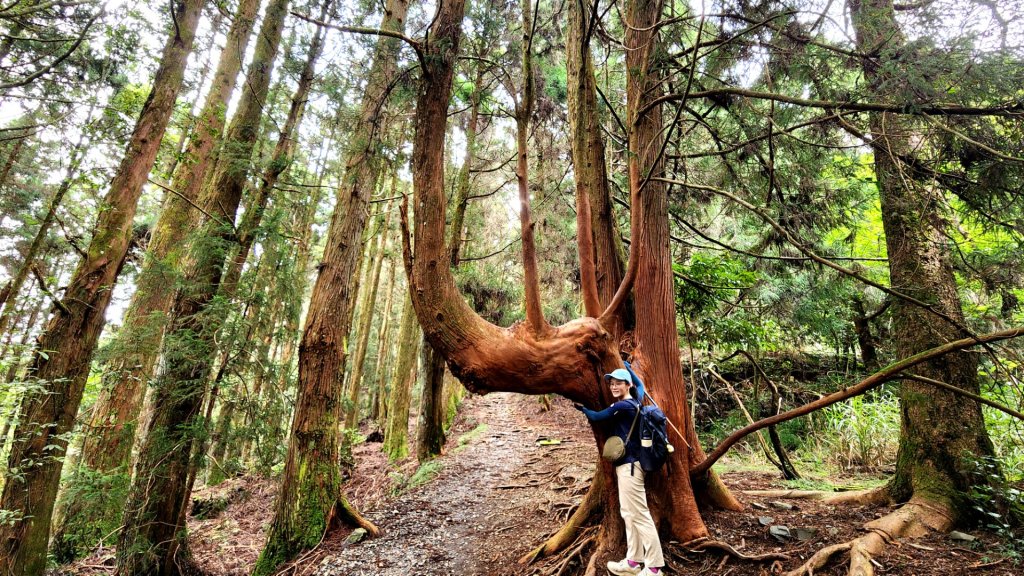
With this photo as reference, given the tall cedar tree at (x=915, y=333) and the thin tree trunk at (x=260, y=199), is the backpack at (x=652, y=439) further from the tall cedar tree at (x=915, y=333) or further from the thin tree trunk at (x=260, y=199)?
the thin tree trunk at (x=260, y=199)

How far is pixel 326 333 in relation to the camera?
5.14 meters

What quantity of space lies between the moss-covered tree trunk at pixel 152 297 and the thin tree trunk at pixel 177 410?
A: 303mm

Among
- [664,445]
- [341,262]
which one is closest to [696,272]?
[664,445]

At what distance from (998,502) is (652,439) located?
2.92m

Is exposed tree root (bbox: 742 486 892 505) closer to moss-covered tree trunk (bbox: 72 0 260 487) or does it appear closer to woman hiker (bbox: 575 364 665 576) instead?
woman hiker (bbox: 575 364 665 576)

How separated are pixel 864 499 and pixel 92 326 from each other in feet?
26.3

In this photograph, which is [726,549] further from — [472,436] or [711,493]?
[472,436]

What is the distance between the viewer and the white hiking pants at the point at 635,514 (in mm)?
3461

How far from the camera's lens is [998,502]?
337 centimetres

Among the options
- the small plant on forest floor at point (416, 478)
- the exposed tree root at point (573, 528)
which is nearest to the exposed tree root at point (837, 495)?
the exposed tree root at point (573, 528)

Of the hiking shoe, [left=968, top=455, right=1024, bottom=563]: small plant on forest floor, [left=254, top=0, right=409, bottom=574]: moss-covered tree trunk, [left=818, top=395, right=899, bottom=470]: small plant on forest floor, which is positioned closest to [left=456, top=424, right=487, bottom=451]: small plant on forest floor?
[left=254, top=0, right=409, bottom=574]: moss-covered tree trunk

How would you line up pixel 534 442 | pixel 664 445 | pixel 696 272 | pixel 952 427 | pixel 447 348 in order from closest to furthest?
1. pixel 447 348
2. pixel 664 445
3. pixel 952 427
4. pixel 696 272
5. pixel 534 442

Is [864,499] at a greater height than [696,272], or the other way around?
[696,272]

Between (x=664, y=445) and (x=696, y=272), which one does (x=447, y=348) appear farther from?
(x=696, y=272)
